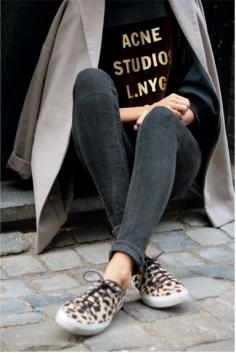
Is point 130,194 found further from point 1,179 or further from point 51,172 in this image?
point 1,179

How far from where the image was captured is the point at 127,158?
7.80 ft

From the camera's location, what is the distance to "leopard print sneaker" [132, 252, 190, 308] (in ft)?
7.18

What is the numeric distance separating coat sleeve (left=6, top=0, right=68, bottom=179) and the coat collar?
0.53 ft

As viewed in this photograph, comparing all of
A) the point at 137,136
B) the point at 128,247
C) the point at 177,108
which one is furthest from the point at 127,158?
the point at 128,247

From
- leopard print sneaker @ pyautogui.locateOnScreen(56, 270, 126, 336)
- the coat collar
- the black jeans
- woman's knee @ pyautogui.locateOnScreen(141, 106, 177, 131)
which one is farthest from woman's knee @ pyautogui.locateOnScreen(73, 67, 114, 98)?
leopard print sneaker @ pyautogui.locateOnScreen(56, 270, 126, 336)

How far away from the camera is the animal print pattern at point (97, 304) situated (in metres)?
2.03

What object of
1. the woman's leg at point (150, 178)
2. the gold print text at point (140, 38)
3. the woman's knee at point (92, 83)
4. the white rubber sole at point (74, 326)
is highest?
the gold print text at point (140, 38)

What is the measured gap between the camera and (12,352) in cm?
196

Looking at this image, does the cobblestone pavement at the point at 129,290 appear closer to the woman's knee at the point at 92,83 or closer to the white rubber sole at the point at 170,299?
the white rubber sole at the point at 170,299

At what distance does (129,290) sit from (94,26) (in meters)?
0.94

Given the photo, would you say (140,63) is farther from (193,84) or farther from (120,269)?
(120,269)

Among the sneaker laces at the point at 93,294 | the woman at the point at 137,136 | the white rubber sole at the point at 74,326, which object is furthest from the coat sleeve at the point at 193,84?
the white rubber sole at the point at 74,326

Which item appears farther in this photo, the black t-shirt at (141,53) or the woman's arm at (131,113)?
the black t-shirt at (141,53)

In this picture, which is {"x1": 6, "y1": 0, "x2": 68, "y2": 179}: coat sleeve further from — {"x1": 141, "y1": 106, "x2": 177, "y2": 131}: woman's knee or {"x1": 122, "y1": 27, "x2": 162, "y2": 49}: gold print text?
{"x1": 141, "y1": 106, "x2": 177, "y2": 131}: woman's knee
